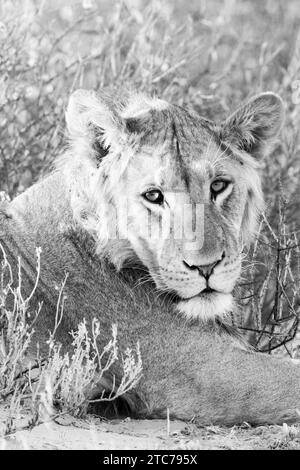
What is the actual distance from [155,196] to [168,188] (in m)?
0.09

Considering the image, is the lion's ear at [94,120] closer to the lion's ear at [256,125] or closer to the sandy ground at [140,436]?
the lion's ear at [256,125]

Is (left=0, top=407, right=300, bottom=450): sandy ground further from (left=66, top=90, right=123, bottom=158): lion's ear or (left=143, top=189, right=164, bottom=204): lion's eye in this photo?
(left=66, top=90, right=123, bottom=158): lion's ear

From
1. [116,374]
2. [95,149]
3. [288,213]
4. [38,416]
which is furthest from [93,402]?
[288,213]

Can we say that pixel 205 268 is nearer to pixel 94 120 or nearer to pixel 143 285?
pixel 143 285

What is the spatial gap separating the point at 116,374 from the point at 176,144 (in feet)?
4.38

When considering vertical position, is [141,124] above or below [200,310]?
above

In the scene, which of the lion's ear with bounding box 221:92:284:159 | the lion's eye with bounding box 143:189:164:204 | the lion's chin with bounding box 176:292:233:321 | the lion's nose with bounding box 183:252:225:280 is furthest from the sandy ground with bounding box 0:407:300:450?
the lion's ear with bounding box 221:92:284:159

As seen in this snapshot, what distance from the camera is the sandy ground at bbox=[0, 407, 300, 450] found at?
452 cm

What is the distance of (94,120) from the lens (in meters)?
5.52

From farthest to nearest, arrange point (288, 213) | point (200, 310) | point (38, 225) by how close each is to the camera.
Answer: point (288, 213)
point (38, 225)
point (200, 310)

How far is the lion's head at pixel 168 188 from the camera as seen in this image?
17.1 ft
